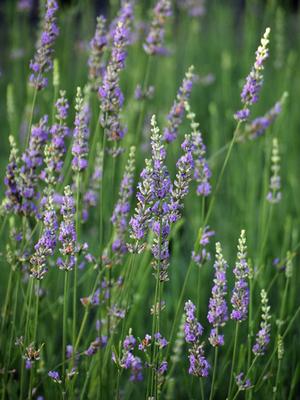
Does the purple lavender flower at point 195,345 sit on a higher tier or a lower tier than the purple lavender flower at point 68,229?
lower

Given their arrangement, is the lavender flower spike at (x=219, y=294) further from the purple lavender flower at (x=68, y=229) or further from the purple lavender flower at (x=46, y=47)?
the purple lavender flower at (x=46, y=47)

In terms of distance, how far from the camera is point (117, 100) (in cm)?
188

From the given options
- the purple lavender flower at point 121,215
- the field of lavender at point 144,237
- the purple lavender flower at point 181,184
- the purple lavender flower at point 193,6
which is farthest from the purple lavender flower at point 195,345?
the purple lavender flower at point 193,6

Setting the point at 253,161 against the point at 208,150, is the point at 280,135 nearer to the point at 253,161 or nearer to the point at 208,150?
the point at 208,150

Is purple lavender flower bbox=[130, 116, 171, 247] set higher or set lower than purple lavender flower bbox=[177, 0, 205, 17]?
lower

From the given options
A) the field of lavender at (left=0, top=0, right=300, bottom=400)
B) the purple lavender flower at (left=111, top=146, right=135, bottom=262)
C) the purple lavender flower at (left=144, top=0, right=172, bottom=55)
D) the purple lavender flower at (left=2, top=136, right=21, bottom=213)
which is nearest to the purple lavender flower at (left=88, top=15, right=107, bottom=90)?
the field of lavender at (left=0, top=0, right=300, bottom=400)

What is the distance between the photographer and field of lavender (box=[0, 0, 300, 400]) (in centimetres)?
163

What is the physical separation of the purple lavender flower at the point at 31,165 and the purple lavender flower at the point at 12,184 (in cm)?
1

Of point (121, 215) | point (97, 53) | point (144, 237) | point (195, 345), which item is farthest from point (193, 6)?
point (195, 345)

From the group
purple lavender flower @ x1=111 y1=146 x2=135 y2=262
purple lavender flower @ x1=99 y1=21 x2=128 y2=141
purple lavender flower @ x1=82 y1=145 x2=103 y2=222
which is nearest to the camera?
purple lavender flower @ x1=99 y1=21 x2=128 y2=141

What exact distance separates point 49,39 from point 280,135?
8.65 feet

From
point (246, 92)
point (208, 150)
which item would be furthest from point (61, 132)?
point (208, 150)

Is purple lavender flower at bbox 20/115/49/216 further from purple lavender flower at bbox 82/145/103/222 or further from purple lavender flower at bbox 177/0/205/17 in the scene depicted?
purple lavender flower at bbox 177/0/205/17

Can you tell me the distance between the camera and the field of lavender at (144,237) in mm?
1630
